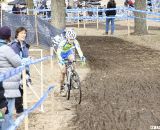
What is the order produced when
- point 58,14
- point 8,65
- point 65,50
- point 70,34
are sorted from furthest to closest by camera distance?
point 58,14, point 65,50, point 70,34, point 8,65

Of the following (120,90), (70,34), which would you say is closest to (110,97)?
(120,90)

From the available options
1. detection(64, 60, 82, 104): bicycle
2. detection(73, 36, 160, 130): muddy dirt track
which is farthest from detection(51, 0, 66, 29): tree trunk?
detection(64, 60, 82, 104): bicycle

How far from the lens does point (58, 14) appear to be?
71.8 feet

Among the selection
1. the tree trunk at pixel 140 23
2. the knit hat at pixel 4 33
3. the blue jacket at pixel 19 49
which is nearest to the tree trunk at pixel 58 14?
the tree trunk at pixel 140 23

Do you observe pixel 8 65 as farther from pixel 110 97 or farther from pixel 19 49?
pixel 110 97

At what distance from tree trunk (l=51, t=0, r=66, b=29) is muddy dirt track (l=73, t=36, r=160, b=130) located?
1.59m

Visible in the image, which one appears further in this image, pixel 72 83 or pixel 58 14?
pixel 58 14

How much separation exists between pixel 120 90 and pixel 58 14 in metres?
9.51

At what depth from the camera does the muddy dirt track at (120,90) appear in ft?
31.6

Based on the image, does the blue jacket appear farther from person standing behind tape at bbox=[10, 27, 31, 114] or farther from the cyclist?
the cyclist

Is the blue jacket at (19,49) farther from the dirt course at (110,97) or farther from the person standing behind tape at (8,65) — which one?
the person standing behind tape at (8,65)

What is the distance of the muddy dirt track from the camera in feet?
31.6

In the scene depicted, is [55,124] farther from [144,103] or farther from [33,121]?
[144,103]

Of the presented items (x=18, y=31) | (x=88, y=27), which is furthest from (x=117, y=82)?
(x=88, y=27)
